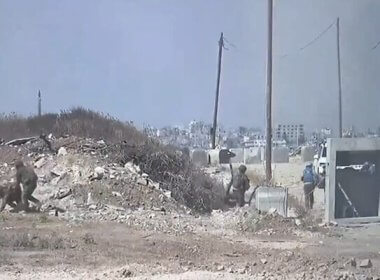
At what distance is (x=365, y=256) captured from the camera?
442 inches

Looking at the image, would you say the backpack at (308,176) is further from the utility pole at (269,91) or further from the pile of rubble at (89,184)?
the utility pole at (269,91)

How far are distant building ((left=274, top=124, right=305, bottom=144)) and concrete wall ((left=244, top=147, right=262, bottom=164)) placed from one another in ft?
8.20

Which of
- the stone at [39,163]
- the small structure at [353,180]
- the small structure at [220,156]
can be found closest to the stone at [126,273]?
the small structure at [353,180]

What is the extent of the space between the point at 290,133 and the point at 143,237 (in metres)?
22.9

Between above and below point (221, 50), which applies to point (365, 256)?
below

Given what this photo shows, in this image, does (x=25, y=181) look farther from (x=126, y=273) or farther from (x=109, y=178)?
(x=126, y=273)

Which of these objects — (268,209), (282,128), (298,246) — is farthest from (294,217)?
(282,128)

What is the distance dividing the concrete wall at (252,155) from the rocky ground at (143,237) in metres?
21.1

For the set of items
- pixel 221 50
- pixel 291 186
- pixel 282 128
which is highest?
pixel 221 50

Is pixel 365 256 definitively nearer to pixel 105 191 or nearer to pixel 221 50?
pixel 105 191

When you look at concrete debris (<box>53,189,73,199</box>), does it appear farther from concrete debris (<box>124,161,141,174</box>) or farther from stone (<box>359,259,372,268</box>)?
stone (<box>359,259,372,268</box>)

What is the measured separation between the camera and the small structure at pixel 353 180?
50.3 ft

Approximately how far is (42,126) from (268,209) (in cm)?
1367

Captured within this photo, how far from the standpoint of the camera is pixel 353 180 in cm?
1592
